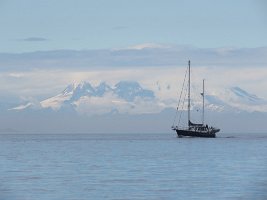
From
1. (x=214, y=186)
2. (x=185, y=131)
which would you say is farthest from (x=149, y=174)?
(x=185, y=131)

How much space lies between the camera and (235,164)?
3369 inches

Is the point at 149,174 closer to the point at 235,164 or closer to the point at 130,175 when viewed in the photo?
the point at 130,175

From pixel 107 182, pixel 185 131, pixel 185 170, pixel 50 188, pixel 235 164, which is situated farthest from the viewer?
pixel 185 131

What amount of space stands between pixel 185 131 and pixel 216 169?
119 m

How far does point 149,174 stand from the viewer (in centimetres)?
7088

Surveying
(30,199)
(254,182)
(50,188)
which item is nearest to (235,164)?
(254,182)

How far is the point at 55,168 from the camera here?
8169 centimetres

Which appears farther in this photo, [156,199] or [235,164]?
[235,164]

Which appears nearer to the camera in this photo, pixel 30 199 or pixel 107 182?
pixel 30 199

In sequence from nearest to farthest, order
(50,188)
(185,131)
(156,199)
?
(156,199)
(50,188)
(185,131)

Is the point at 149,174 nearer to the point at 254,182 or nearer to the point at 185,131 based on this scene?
the point at 254,182

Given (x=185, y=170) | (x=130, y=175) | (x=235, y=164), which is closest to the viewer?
(x=130, y=175)

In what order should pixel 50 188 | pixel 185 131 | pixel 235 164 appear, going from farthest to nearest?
pixel 185 131, pixel 235 164, pixel 50 188

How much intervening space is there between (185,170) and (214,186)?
18936 millimetres
